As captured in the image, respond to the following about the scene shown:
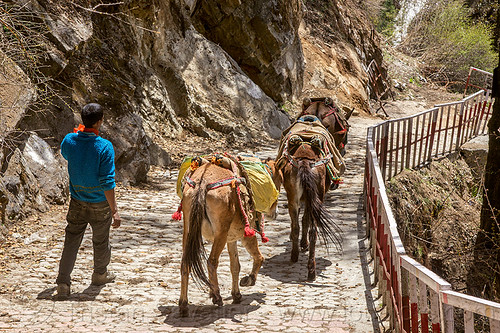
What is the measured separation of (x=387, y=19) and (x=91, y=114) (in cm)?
3312

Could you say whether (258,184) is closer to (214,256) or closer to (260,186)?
(260,186)

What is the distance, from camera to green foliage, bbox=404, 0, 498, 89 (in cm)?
3088

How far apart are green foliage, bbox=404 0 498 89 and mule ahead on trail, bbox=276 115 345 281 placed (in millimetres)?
24814

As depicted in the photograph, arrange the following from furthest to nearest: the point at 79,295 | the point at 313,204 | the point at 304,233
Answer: the point at 304,233 < the point at 313,204 < the point at 79,295

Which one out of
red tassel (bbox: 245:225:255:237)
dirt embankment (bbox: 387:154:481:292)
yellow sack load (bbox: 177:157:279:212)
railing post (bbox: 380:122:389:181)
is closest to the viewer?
red tassel (bbox: 245:225:255:237)

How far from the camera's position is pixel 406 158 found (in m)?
12.2

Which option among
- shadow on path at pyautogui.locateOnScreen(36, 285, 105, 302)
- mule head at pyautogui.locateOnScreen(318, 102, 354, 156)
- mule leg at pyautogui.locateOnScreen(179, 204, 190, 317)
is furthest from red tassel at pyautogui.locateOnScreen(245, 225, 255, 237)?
mule head at pyautogui.locateOnScreen(318, 102, 354, 156)

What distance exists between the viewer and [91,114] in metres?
5.65

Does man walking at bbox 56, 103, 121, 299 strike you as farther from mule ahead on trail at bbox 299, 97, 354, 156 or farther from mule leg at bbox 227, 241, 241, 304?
mule ahead on trail at bbox 299, 97, 354, 156

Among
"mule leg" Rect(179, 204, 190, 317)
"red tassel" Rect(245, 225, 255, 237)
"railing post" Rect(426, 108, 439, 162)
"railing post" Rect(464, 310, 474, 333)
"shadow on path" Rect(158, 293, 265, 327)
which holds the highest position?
"railing post" Rect(426, 108, 439, 162)

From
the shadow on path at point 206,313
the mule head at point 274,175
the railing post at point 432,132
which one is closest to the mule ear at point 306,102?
the mule head at point 274,175

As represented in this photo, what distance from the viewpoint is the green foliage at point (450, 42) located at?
30.9 meters

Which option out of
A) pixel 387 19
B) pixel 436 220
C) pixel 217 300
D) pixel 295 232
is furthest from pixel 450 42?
pixel 217 300

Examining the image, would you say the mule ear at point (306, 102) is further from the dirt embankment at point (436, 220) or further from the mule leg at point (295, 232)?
the mule leg at point (295, 232)
